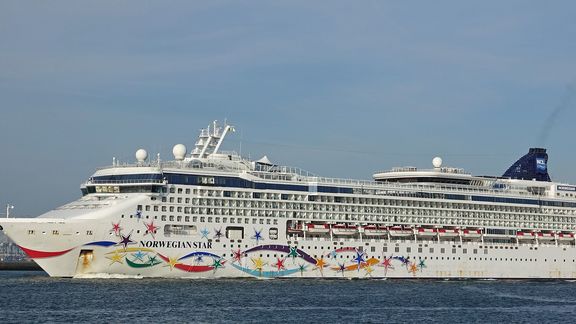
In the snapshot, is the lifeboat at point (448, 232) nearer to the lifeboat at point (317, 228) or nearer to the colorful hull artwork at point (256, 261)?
the colorful hull artwork at point (256, 261)

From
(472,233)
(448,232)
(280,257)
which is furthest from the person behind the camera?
(472,233)

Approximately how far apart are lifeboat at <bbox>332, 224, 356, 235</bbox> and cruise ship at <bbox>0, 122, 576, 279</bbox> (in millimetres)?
86

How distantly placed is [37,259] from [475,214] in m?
41.4

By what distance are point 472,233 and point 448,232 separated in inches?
119

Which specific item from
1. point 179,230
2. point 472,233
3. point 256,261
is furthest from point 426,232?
point 179,230

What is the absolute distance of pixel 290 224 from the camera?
236ft

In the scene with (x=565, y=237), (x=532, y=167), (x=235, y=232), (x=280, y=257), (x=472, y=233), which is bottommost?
(x=280, y=257)

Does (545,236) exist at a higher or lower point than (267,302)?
higher

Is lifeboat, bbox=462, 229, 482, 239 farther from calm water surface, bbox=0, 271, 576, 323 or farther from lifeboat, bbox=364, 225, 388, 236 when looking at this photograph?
calm water surface, bbox=0, 271, 576, 323

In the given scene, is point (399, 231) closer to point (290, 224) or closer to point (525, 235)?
point (290, 224)

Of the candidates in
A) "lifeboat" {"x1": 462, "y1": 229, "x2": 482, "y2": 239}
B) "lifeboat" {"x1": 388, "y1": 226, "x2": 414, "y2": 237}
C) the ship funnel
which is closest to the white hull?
"lifeboat" {"x1": 388, "y1": 226, "x2": 414, "y2": 237}

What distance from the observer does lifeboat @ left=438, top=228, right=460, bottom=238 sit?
80062mm

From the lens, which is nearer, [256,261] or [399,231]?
[256,261]

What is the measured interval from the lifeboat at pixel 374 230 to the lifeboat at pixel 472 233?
8944mm
